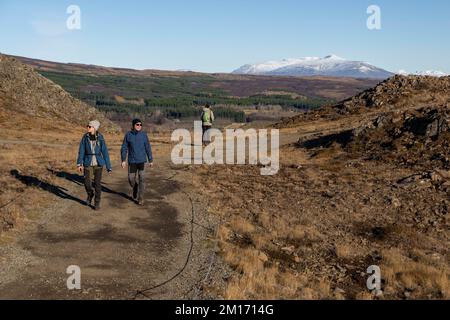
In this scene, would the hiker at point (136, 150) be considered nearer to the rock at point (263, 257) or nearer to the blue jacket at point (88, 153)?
the blue jacket at point (88, 153)

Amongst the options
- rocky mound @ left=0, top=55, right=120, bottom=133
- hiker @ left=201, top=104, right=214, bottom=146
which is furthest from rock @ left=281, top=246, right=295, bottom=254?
rocky mound @ left=0, top=55, right=120, bottom=133

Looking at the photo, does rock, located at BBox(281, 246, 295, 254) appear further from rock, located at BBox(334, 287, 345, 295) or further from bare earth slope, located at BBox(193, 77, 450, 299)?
rock, located at BBox(334, 287, 345, 295)

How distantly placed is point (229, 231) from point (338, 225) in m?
4.08

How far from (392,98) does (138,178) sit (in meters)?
42.1

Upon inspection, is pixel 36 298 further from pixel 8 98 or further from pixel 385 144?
pixel 8 98

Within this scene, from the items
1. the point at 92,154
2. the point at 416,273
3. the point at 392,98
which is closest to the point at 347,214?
the point at 416,273

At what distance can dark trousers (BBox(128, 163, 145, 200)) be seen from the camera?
47.3ft

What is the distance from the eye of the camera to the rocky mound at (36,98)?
51438 mm

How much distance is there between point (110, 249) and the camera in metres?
10.8

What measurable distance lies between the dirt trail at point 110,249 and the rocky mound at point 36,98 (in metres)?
39.5

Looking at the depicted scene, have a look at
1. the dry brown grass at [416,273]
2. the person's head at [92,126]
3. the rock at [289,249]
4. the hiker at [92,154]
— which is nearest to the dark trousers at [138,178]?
the hiker at [92,154]

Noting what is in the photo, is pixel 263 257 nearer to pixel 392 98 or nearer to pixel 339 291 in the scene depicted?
pixel 339 291
